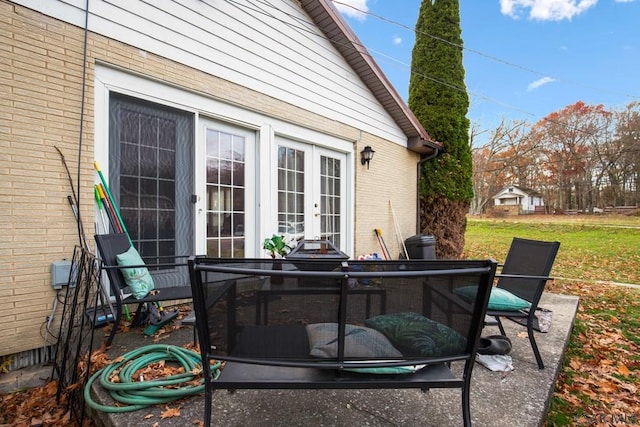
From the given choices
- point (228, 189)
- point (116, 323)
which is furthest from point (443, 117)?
point (116, 323)

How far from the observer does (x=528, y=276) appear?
7.44 feet

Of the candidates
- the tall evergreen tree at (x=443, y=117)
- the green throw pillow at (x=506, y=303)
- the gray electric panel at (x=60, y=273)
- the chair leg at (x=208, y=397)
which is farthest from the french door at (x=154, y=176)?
the tall evergreen tree at (x=443, y=117)

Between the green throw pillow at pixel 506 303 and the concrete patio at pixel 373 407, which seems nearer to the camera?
the concrete patio at pixel 373 407

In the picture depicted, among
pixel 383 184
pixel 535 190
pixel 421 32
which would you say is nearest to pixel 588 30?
pixel 535 190

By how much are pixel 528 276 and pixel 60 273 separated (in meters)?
3.69

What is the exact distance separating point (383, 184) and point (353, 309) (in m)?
5.67

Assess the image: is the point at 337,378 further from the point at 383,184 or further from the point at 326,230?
the point at 383,184

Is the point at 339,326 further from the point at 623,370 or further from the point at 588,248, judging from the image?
the point at 588,248

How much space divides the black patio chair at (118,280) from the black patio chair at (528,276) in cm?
252

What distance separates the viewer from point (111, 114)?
125 inches

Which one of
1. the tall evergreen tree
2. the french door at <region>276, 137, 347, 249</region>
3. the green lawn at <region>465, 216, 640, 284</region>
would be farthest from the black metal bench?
the green lawn at <region>465, 216, 640, 284</region>

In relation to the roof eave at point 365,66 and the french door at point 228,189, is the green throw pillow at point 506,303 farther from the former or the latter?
the roof eave at point 365,66

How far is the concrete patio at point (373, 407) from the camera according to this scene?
1652 mm

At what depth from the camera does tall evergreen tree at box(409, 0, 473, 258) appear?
26.3ft
